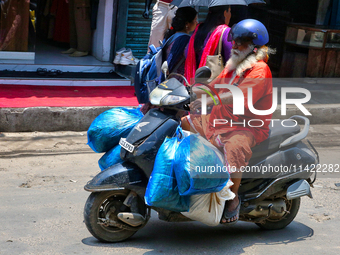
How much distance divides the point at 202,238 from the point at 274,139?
3.27ft

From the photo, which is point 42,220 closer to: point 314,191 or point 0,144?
point 0,144

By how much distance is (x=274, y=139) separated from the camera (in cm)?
367

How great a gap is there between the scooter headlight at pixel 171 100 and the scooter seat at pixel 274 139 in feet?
2.40

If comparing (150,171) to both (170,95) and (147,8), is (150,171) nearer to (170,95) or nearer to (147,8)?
(170,95)

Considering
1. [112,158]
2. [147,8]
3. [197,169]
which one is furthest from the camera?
[147,8]

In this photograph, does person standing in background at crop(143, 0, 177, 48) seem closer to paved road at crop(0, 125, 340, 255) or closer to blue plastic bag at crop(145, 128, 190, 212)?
paved road at crop(0, 125, 340, 255)

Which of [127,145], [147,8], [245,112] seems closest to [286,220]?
[245,112]

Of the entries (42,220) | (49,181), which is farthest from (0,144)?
(42,220)

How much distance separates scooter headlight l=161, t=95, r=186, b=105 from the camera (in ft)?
11.0

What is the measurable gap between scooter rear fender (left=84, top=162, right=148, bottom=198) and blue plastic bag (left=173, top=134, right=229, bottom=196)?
328mm

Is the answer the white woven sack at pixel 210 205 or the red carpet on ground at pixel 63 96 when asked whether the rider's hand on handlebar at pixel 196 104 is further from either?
the red carpet on ground at pixel 63 96

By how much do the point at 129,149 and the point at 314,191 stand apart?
2506 millimetres

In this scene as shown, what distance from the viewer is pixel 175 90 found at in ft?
11.1

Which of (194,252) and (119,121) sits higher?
(119,121)
